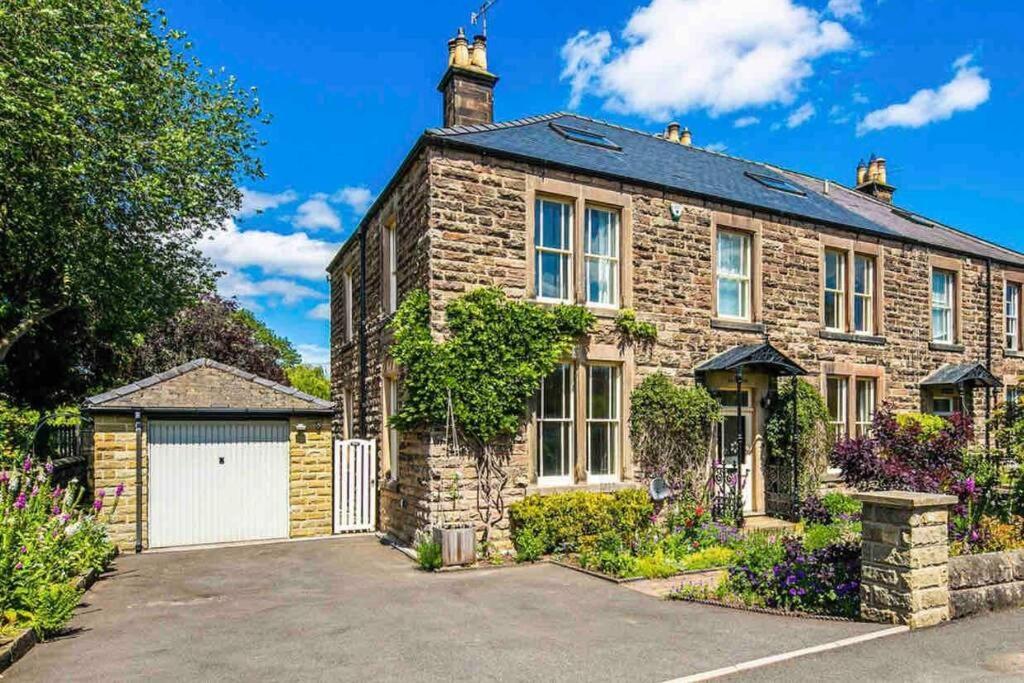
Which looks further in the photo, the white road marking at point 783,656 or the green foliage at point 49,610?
the green foliage at point 49,610

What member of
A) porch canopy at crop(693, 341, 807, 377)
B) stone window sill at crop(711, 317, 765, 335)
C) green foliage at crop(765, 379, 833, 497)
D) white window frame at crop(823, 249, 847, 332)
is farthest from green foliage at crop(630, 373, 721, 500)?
Answer: white window frame at crop(823, 249, 847, 332)

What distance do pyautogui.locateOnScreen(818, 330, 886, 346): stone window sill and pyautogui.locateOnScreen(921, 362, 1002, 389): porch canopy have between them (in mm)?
1921

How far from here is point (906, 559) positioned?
659 cm

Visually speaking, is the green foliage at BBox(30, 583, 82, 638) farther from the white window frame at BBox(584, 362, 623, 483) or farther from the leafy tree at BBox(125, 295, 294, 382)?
the leafy tree at BBox(125, 295, 294, 382)

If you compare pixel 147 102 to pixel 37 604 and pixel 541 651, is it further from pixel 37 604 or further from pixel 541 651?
pixel 541 651

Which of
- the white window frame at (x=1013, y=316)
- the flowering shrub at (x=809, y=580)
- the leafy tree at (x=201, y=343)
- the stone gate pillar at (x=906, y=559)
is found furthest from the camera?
the leafy tree at (x=201, y=343)

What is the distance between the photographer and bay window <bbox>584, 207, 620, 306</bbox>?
12.6 metres

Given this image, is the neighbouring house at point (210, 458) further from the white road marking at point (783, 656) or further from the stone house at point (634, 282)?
the white road marking at point (783, 656)

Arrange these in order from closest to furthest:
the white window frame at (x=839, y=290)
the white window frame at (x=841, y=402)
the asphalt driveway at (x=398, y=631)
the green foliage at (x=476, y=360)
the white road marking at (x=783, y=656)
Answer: the white road marking at (x=783, y=656)
the asphalt driveway at (x=398, y=631)
the green foliage at (x=476, y=360)
the white window frame at (x=841, y=402)
the white window frame at (x=839, y=290)

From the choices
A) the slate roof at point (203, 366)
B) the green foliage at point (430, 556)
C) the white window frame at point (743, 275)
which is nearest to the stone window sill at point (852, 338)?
Result: the white window frame at point (743, 275)

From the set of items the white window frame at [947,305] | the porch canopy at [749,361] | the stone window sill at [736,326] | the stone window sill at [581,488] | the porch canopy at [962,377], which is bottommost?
the stone window sill at [581,488]

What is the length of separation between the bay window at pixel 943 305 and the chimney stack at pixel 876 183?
6.62 metres

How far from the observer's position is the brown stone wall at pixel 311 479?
1346 centimetres

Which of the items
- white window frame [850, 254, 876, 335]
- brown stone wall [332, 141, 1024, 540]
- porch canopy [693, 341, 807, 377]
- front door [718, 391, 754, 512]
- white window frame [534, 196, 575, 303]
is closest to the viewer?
brown stone wall [332, 141, 1024, 540]
